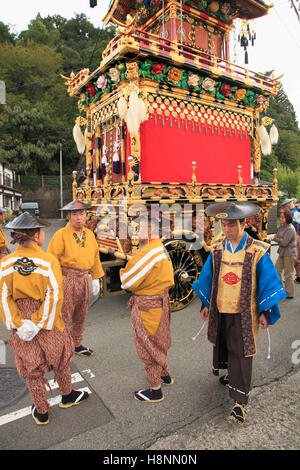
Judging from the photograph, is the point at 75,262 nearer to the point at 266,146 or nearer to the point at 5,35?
the point at 266,146

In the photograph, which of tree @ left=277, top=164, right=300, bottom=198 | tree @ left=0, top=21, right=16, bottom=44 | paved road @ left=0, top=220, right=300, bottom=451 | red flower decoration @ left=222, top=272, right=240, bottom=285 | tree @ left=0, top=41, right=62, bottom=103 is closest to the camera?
paved road @ left=0, top=220, right=300, bottom=451

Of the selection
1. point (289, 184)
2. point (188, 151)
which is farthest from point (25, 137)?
point (188, 151)

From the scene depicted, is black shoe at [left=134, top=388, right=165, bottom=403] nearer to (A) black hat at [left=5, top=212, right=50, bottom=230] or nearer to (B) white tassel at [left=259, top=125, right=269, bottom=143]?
(A) black hat at [left=5, top=212, right=50, bottom=230]

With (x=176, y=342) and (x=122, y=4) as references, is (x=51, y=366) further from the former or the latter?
(x=122, y=4)

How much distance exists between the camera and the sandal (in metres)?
2.66

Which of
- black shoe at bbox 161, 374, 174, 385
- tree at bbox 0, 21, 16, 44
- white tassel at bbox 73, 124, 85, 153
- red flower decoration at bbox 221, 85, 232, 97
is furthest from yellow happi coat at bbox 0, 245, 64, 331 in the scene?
tree at bbox 0, 21, 16, 44

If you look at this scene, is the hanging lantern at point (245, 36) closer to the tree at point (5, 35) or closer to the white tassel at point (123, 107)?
the white tassel at point (123, 107)

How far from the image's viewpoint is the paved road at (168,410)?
2.47 meters

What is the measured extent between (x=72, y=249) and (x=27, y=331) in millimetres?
1487

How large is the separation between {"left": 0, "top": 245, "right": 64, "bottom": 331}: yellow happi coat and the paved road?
95cm

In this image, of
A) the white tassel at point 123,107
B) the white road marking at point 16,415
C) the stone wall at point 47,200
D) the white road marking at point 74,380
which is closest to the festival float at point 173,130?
the white tassel at point 123,107

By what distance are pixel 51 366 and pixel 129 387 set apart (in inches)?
39.5
